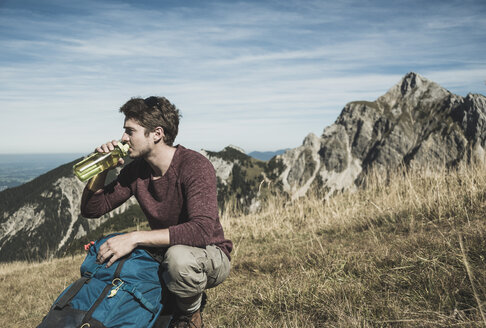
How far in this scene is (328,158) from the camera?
591 feet

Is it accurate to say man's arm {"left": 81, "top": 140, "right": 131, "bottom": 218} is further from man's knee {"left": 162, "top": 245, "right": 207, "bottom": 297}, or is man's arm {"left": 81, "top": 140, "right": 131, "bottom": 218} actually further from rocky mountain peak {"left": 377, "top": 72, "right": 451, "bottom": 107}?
rocky mountain peak {"left": 377, "top": 72, "right": 451, "bottom": 107}

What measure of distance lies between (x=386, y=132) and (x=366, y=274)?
189709mm

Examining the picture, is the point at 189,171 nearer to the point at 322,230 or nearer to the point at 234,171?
the point at 322,230

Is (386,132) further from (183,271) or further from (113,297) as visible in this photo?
(113,297)

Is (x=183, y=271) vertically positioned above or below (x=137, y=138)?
below

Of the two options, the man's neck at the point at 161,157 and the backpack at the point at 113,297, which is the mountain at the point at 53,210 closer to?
the man's neck at the point at 161,157

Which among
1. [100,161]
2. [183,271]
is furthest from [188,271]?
[100,161]

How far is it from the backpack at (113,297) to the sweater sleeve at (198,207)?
383 mm

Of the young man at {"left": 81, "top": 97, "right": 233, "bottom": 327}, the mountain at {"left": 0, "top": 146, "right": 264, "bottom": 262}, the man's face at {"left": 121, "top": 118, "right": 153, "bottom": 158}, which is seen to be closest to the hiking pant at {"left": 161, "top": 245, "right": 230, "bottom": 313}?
the young man at {"left": 81, "top": 97, "right": 233, "bottom": 327}

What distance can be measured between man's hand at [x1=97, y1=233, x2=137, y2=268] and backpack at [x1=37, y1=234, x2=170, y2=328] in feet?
0.20

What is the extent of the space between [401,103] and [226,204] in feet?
654

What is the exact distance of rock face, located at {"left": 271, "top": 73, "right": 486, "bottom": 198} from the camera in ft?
486

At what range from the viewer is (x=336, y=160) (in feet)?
590

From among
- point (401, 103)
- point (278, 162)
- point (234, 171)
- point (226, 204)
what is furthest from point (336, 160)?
point (226, 204)
